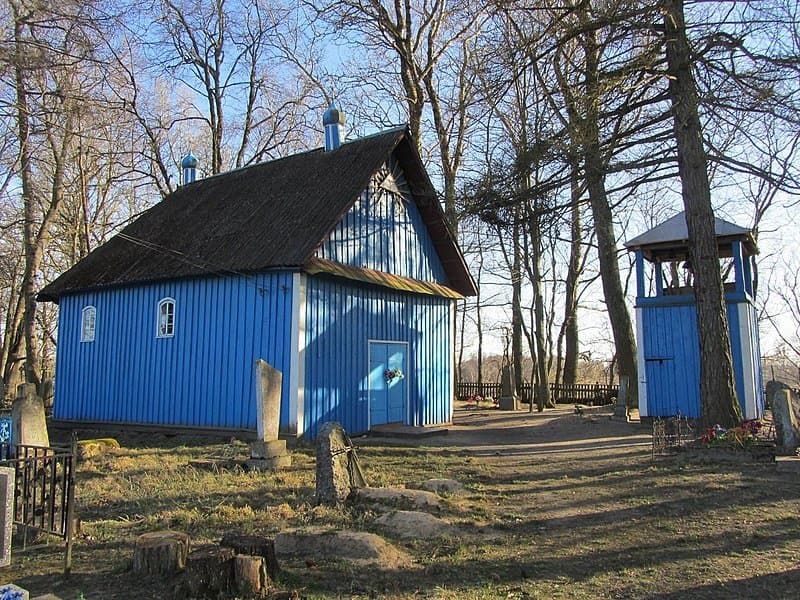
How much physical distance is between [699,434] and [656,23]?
7.59 meters

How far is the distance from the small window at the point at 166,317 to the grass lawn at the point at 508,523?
4354 mm

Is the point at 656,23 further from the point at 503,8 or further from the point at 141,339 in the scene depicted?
the point at 141,339

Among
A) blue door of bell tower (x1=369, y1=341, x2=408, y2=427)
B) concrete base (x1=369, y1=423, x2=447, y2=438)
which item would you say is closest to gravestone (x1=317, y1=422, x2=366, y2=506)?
concrete base (x1=369, y1=423, x2=447, y2=438)

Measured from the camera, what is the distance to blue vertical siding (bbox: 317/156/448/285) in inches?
604

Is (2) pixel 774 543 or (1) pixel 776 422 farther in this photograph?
(1) pixel 776 422

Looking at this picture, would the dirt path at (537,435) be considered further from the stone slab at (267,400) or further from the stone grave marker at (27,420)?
the stone grave marker at (27,420)

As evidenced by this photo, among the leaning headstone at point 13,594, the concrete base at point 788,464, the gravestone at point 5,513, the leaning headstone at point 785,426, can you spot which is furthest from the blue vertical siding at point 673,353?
the leaning headstone at point 13,594

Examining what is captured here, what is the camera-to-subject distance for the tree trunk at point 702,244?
38.7 ft

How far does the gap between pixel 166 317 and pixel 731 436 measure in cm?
1282

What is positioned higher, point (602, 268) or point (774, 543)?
point (602, 268)

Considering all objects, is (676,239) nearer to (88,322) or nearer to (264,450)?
(264,450)

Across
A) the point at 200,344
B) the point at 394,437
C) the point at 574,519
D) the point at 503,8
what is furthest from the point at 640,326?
the point at 200,344

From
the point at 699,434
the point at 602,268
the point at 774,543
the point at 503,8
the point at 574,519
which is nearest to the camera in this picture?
the point at 774,543

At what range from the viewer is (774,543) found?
636cm
